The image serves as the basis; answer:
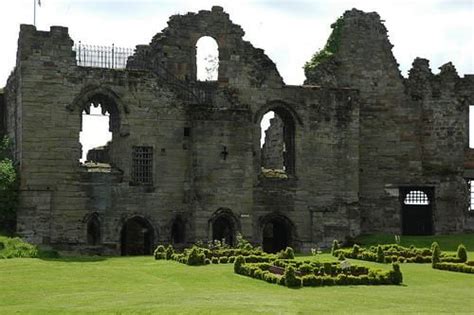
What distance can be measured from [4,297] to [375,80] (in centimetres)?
3286

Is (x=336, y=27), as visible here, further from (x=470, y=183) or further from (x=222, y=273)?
(x=222, y=273)

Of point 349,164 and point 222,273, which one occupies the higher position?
point 349,164

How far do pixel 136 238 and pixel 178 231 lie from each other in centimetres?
315

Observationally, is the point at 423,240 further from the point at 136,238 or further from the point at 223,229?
the point at 136,238

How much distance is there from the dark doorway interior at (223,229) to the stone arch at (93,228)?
5858mm

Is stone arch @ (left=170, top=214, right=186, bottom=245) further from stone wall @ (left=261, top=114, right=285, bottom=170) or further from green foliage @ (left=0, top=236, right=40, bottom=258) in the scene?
stone wall @ (left=261, top=114, right=285, bottom=170)

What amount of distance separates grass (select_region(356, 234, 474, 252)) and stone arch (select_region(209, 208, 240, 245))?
276 inches

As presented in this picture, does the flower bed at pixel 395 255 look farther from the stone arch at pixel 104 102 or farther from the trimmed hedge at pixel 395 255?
the stone arch at pixel 104 102

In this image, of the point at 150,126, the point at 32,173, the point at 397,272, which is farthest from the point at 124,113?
the point at 397,272

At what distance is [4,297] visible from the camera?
22.8m

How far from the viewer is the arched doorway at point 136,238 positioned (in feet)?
147

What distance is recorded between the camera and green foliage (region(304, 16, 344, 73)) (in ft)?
166

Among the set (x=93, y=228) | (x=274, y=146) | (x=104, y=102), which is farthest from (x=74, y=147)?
(x=274, y=146)

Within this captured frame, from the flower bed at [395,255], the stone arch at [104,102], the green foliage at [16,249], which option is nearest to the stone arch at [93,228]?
the green foliage at [16,249]
